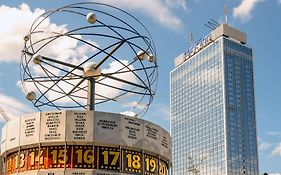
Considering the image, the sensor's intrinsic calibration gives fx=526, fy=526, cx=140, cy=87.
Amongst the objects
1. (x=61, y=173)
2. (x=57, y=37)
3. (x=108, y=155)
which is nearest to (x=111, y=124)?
(x=108, y=155)

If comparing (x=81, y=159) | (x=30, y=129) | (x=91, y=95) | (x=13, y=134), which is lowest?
(x=81, y=159)

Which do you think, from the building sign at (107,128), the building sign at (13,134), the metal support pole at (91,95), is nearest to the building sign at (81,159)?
the building sign at (107,128)

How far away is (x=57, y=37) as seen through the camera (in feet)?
95.6

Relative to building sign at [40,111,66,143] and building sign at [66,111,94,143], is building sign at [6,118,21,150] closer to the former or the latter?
building sign at [40,111,66,143]

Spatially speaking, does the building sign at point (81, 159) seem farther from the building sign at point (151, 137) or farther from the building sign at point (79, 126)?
the building sign at point (151, 137)

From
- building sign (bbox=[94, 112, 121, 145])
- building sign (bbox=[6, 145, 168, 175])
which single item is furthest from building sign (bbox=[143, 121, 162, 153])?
building sign (bbox=[94, 112, 121, 145])

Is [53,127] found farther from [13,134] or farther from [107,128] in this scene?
[13,134]

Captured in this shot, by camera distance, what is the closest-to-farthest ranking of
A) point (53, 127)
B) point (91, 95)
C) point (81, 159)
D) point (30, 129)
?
point (81, 159) → point (53, 127) → point (30, 129) → point (91, 95)

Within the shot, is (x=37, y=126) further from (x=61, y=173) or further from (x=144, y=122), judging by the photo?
(x=144, y=122)

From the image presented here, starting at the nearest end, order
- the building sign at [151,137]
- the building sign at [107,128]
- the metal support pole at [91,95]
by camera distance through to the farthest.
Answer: the building sign at [107,128] < the building sign at [151,137] < the metal support pole at [91,95]

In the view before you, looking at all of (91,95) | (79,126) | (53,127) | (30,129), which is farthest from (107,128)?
(30,129)

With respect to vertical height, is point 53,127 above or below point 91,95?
below

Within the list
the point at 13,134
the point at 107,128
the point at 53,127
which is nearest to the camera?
the point at 53,127

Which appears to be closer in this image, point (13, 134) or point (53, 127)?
point (53, 127)
